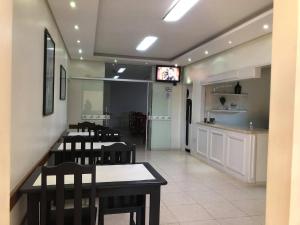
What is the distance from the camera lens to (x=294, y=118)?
3.18 feet

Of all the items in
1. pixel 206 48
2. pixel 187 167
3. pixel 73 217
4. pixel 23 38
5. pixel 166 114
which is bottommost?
pixel 187 167

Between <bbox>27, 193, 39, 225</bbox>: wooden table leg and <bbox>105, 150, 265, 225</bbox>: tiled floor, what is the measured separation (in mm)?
1241

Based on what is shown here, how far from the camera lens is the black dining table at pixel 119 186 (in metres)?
2.02

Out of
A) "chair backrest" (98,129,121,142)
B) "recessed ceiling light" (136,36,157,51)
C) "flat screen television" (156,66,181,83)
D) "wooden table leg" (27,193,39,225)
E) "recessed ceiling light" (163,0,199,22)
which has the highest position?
"recessed ceiling light" (136,36,157,51)

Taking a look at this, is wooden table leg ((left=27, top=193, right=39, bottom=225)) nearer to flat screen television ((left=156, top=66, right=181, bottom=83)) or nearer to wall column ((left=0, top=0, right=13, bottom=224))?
wall column ((left=0, top=0, right=13, bottom=224))

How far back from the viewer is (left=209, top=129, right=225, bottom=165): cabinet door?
5605mm

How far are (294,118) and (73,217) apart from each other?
1.89 m

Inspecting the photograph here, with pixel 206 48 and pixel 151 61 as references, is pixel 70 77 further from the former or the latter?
pixel 206 48

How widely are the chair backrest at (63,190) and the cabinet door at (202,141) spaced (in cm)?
470

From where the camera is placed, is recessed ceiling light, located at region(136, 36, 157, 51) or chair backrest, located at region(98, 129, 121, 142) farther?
recessed ceiling light, located at region(136, 36, 157, 51)

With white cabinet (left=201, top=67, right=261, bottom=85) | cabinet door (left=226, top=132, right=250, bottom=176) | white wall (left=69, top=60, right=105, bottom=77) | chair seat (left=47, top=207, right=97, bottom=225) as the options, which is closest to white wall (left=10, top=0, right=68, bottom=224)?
chair seat (left=47, top=207, right=97, bottom=225)

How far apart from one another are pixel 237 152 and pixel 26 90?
13.2 ft

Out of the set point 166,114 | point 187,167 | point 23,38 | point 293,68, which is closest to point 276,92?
point 293,68

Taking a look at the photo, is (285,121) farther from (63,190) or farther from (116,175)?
(116,175)
